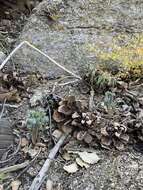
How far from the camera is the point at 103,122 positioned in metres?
2.13

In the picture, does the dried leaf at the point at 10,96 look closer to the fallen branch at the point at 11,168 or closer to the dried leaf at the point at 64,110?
the dried leaf at the point at 64,110

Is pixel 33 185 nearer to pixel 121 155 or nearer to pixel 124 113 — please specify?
pixel 121 155

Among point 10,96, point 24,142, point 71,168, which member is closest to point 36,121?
point 24,142

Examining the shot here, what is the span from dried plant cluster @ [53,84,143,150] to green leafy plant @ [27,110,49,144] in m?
0.12

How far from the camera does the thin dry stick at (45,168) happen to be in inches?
77.4

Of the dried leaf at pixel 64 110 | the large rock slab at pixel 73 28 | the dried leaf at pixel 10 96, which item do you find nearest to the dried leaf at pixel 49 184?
the dried leaf at pixel 64 110

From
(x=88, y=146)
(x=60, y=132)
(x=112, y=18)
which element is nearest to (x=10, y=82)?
(x=60, y=132)

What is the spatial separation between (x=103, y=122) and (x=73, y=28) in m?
0.86

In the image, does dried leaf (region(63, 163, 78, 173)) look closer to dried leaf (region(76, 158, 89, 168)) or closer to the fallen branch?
dried leaf (region(76, 158, 89, 168))

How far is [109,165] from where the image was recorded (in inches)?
80.0

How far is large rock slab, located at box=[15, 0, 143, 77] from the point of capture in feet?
8.68

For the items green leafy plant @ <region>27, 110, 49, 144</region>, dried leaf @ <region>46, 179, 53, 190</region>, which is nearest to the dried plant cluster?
green leafy plant @ <region>27, 110, 49, 144</region>

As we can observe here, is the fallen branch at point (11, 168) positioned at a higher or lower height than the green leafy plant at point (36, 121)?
lower

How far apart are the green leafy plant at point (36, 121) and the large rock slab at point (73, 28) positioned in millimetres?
539
